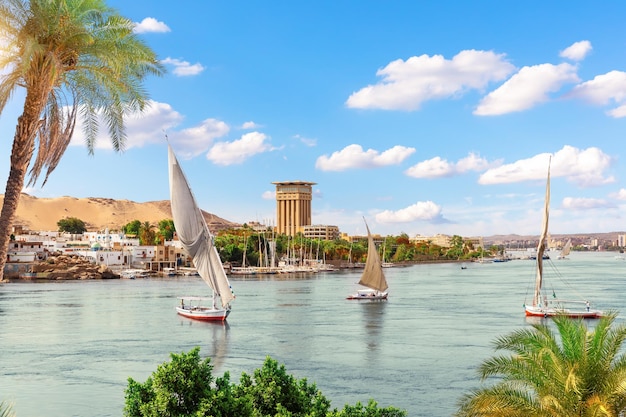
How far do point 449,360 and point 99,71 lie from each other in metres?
23.4

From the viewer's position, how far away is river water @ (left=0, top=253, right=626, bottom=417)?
1019 inches

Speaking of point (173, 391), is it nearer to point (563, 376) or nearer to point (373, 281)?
point (563, 376)

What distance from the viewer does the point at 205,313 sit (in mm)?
47656

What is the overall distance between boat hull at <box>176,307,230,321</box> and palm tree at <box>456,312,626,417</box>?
118 feet

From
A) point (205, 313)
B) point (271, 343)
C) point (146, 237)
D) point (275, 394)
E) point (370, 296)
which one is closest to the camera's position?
point (275, 394)

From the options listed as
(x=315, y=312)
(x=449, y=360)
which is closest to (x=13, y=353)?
(x=449, y=360)

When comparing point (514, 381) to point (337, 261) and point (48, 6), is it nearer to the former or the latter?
point (48, 6)

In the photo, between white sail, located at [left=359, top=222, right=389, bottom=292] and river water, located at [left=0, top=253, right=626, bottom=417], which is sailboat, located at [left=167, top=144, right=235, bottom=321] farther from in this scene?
white sail, located at [left=359, top=222, right=389, bottom=292]

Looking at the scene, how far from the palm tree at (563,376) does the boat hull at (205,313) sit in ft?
118

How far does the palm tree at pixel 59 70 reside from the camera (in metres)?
11.8

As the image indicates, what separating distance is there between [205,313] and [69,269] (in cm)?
6353

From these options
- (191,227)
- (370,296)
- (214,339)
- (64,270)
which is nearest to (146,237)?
(64,270)

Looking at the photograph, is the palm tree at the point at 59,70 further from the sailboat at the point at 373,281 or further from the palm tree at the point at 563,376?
the sailboat at the point at 373,281

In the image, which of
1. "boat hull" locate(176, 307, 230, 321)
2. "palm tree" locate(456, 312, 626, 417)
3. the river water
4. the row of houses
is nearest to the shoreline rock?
the row of houses
